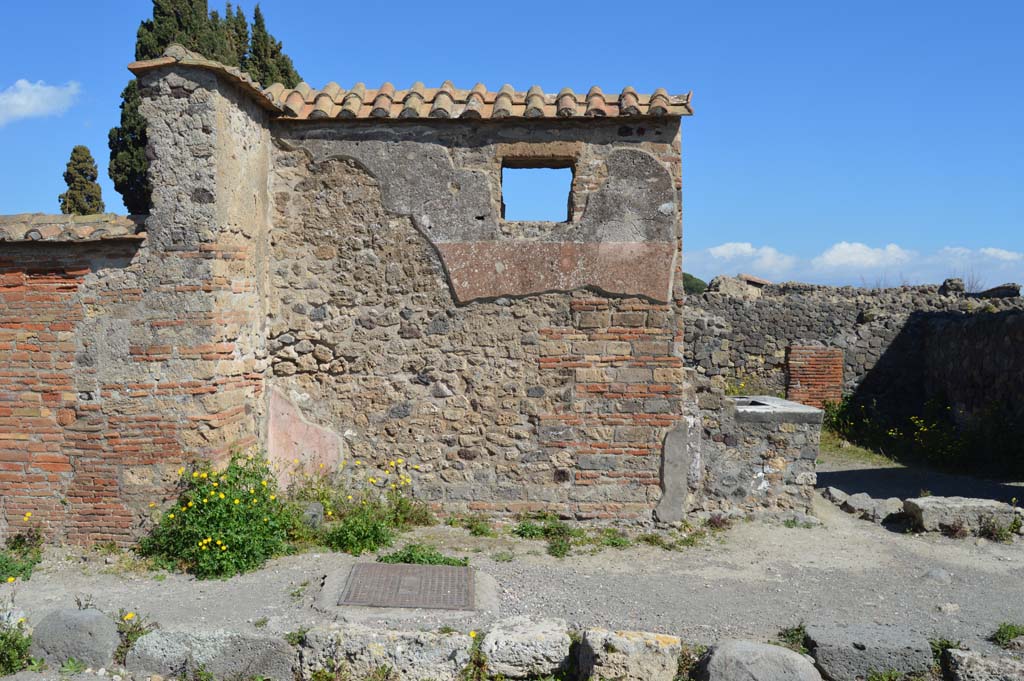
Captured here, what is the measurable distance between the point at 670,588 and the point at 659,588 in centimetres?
8

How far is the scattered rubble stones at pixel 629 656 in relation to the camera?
4.57 m

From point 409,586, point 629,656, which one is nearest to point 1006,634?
point 629,656

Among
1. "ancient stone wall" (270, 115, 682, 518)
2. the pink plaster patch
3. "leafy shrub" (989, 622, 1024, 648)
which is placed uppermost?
"ancient stone wall" (270, 115, 682, 518)

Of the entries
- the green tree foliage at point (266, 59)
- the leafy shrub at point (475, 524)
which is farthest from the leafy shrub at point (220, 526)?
the green tree foliage at point (266, 59)

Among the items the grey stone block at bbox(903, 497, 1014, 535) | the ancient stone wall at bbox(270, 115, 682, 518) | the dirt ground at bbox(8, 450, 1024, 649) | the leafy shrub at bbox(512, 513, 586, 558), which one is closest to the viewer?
the dirt ground at bbox(8, 450, 1024, 649)

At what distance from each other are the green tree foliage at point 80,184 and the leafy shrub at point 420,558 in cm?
1602

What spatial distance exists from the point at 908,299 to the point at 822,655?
44.3ft

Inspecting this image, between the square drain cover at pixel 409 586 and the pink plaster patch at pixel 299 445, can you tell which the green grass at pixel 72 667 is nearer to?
the square drain cover at pixel 409 586

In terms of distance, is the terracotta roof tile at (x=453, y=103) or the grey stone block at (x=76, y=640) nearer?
the grey stone block at (x=76, y=640)

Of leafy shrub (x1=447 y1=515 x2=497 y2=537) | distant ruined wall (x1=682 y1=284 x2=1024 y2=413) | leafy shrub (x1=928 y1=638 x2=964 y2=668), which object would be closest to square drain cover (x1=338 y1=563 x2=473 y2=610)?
leafy shrub (x1=447 y1=515 x2=497 y2=537)

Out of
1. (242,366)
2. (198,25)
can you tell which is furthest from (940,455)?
(198,25)

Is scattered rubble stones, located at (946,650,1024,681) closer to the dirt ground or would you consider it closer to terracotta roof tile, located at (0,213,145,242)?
the dirt ground

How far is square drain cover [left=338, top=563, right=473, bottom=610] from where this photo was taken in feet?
17.2

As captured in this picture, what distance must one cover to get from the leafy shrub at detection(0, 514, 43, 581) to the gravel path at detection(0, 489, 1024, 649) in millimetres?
101
